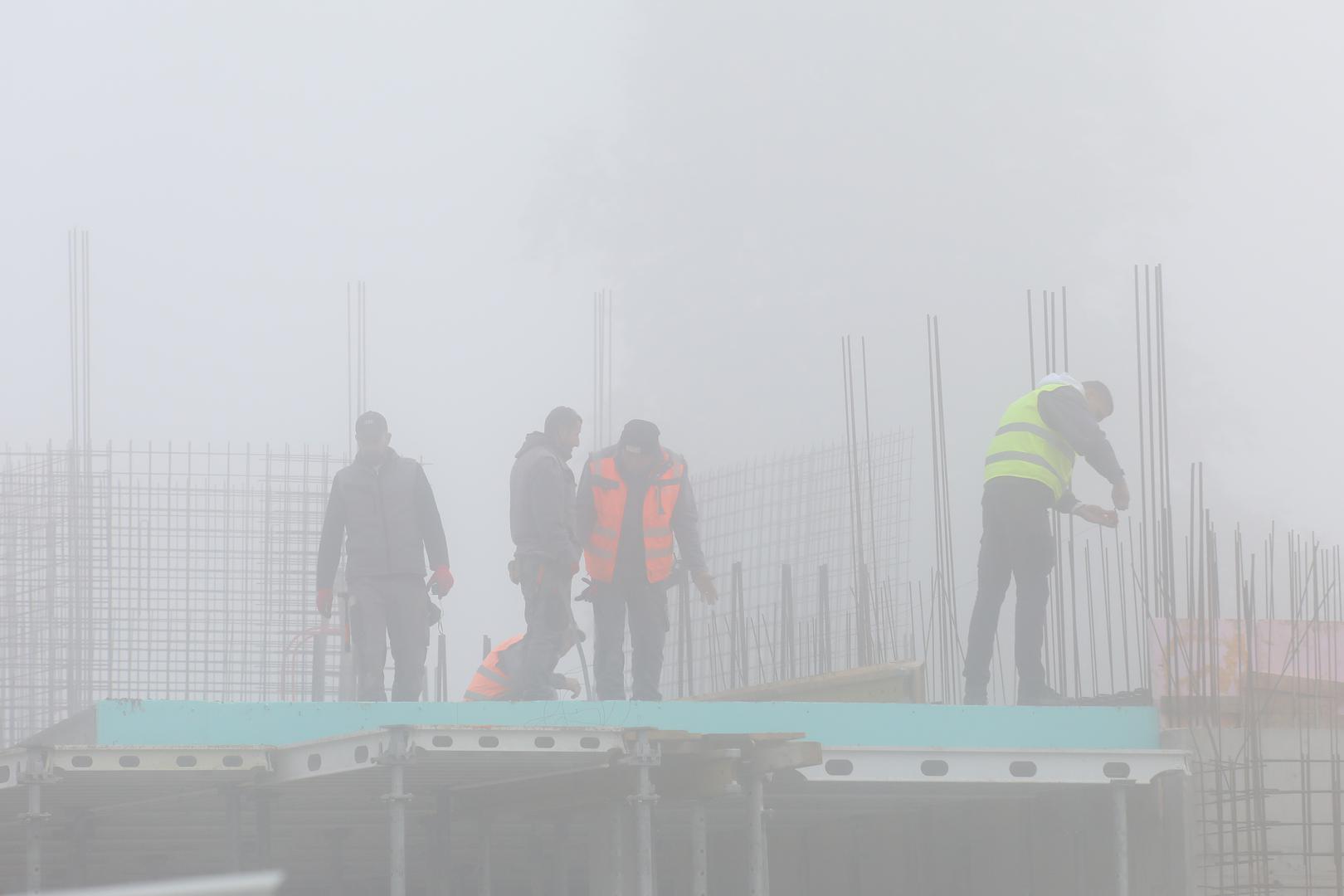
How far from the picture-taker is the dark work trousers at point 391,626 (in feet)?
28.1

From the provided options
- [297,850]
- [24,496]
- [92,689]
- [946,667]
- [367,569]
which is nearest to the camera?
[367,569]

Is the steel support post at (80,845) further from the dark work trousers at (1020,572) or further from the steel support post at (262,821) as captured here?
the dark work trousers at (1020,572)

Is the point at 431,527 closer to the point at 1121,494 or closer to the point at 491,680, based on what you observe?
the point at 491,680

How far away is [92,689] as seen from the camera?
46.5 ft

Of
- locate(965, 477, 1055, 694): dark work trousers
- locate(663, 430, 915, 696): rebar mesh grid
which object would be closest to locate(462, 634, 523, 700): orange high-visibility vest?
locate(965, 477, 1055, 694): dark work trousers

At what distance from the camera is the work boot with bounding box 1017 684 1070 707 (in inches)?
334

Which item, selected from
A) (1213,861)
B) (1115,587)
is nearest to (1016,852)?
(1213,861)

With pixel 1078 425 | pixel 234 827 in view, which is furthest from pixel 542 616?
pixel 1078 425

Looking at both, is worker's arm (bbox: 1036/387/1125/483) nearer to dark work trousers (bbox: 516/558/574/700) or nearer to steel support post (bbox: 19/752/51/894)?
dark work trousers (bbox: 516/558/574/700)

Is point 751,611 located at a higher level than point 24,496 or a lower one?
lower

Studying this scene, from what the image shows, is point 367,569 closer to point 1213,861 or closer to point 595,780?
point 595,780

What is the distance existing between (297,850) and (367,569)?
223 cm

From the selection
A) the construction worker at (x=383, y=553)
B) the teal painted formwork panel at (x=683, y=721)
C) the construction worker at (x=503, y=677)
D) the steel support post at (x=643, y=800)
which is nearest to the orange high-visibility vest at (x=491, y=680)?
the construction worker at (x=503, y=677)

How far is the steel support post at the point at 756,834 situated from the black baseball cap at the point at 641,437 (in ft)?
6.43
